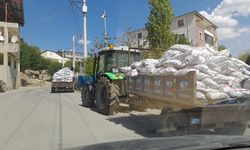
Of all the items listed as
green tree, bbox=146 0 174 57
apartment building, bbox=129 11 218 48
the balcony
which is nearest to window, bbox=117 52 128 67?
green tree, bbox=146 0 174 57

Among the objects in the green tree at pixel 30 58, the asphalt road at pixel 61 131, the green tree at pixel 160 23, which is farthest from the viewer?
the green tree at pixel 30 58

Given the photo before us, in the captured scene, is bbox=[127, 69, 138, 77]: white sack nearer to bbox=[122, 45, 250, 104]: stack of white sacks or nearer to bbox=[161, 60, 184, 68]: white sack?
bbox=[122, 45, 250, 104]: stack of white sacks

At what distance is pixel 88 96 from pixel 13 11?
45.6m

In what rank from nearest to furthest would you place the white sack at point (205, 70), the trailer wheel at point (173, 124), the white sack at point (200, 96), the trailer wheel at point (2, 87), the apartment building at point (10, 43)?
the white sack at point (200, 96), the white sack at point (205, 70), the trailer wheel at point (173, 124), the trailer wheel at point (2, 87), the apartment building at point (10, 43)

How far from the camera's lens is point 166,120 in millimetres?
8516

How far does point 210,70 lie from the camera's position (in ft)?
25.9

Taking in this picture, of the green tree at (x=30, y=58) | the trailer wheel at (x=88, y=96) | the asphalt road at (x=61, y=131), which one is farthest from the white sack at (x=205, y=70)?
the green tree at (x=30, y=58)

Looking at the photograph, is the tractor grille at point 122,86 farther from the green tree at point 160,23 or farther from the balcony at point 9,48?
the balcony at point 9,48

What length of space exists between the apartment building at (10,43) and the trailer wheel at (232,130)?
38206mm

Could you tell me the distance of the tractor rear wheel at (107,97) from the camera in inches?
496

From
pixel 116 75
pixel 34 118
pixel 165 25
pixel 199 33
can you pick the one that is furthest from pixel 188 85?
pixel 199 33

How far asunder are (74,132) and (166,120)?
2.63m

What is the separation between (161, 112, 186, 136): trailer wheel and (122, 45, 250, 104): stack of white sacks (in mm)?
844

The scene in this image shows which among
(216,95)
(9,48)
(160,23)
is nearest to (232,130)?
(216,95)
